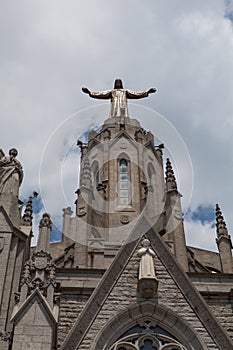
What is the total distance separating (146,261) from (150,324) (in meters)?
1.76

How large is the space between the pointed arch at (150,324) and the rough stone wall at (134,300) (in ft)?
0.47

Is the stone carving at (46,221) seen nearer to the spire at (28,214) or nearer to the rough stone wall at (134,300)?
the spire at (28,214)

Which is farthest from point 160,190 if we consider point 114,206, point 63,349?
point 63,349

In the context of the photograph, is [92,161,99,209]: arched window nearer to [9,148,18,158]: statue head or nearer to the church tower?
the church tower

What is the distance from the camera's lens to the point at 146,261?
49.3 feet

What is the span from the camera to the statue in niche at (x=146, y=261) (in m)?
14.6

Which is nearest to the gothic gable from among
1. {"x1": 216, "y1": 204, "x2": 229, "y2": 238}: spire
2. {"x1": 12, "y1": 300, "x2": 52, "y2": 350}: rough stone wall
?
{"x1": 12, "y1": 300, "x2": 52, "y2": 350}: rough stone wall

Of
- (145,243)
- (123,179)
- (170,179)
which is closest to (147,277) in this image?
(145,243)

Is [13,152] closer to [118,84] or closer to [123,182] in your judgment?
[123,182]

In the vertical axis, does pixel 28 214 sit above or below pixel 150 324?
above

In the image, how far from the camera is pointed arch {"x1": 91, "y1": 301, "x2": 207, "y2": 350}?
13.8 metres

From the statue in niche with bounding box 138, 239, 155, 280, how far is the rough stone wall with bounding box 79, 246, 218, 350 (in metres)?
0.31

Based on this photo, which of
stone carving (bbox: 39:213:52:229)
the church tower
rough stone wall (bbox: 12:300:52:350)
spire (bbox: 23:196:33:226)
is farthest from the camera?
the church tower

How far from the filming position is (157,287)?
14812mm
